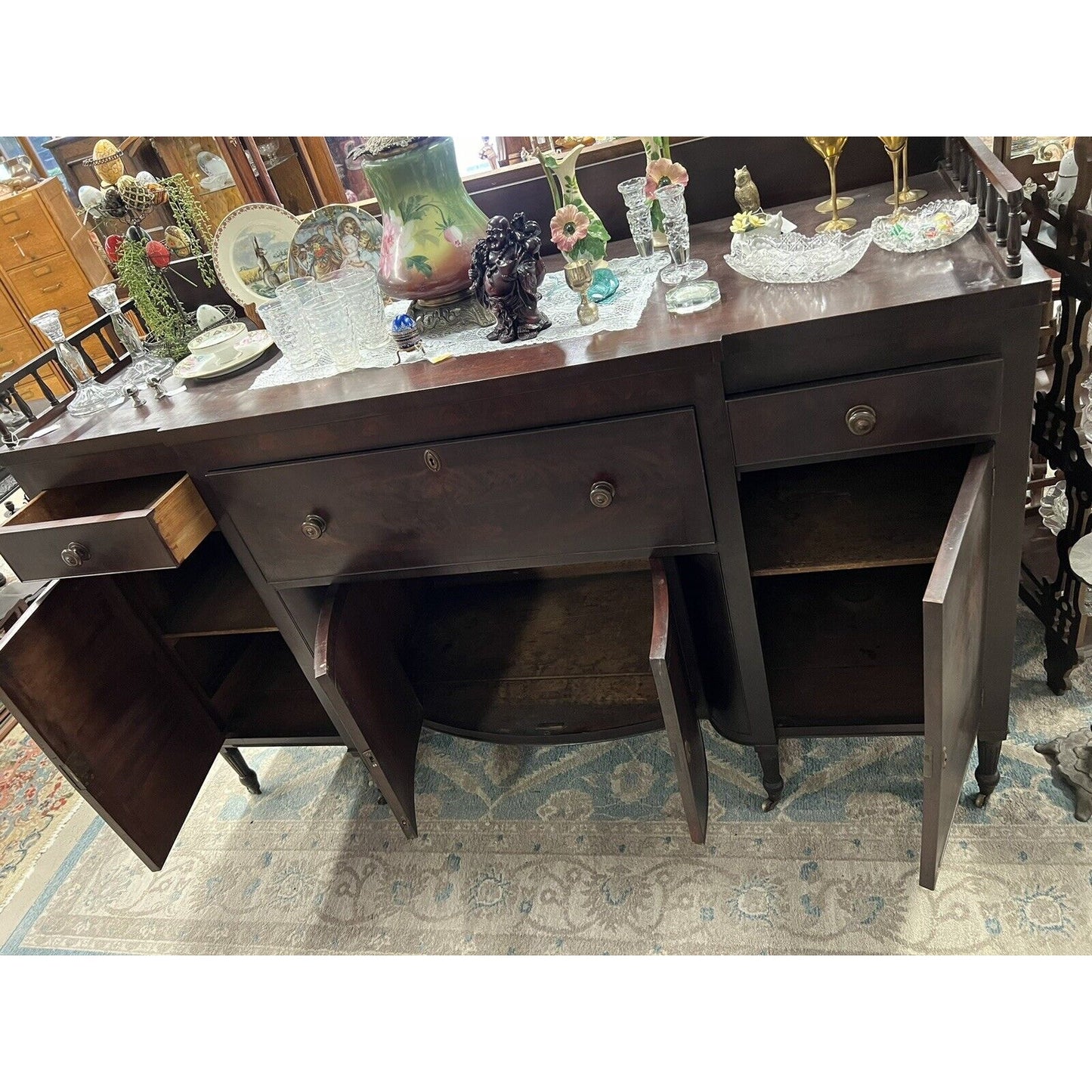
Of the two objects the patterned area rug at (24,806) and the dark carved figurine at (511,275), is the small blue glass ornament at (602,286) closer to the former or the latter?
the dark carved figurine at (511,275)

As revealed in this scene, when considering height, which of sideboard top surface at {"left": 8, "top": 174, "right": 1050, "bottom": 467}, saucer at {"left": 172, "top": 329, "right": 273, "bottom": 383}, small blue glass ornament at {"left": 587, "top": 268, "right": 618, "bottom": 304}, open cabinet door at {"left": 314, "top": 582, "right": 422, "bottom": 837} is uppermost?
saucer at {"left": 172, "top": 329, "right": 273, "bottom": 383}

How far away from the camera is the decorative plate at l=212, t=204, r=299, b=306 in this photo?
144 centimetres

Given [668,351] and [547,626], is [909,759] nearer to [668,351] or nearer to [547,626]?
[547,626]

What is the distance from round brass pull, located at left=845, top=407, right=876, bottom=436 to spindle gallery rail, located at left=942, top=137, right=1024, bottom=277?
0.21m

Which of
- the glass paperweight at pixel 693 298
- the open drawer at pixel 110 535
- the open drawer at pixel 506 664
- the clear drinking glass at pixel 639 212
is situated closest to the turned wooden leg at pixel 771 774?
the open drawer at pixel 506 664

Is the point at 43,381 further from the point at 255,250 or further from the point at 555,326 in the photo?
the point at 555,326

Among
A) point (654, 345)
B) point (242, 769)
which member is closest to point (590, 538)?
point (654, 345)

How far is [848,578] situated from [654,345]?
2.53 ft

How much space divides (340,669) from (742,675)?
2.12 ft

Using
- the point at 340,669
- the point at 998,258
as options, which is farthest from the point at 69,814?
the point at 998,258

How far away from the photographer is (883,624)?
1530 millimetres

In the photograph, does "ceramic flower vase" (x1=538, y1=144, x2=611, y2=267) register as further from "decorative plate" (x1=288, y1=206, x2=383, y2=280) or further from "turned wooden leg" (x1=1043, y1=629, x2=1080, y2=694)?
"turned wooden leg" (x1=1043, y1=629, x2=1080, y2=694)

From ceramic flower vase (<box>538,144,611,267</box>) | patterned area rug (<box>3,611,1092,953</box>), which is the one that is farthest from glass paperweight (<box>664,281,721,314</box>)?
patterned area rug (<box>3,611,1092,953</box>)

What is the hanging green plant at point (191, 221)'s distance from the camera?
1.47m
